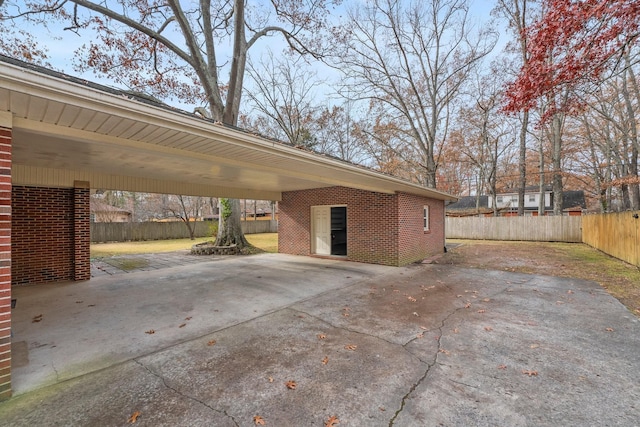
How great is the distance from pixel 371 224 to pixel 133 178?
23.0 ft

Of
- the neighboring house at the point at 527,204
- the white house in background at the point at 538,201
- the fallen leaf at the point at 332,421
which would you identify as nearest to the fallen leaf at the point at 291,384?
the fallen leaf at the point at 332,421

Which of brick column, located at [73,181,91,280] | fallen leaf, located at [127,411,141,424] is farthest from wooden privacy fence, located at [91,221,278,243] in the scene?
fallen leaf, located at [127,411,141,424]

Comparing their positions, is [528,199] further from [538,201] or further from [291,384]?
[291,384]

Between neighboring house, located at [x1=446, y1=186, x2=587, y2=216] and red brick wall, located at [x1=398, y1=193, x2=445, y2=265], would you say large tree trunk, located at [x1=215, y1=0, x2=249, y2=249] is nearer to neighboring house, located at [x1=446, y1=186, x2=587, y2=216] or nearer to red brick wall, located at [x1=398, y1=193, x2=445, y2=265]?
red brick wall, located at [x1=398, y1=193, x2=445, y2=265]

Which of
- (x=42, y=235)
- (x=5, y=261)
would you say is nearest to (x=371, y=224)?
(x=5, y=261)

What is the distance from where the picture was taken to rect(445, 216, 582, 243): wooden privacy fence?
1609cm

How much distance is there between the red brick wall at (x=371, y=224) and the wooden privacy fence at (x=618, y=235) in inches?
222

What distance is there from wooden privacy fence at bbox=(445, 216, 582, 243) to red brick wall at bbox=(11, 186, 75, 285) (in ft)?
66.3

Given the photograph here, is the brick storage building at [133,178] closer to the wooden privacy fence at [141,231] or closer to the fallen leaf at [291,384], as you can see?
the fallen leaf at [291,384]

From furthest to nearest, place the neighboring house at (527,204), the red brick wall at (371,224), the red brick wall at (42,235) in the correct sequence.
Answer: the neighboring house at (527,204) < the red brick wall at (371,224) < the red brick wall at (42,235)

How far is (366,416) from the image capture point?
215cm

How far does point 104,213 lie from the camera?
74.3 feet

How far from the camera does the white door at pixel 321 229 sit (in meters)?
10.5

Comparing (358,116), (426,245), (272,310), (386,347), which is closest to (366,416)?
(386,347)
